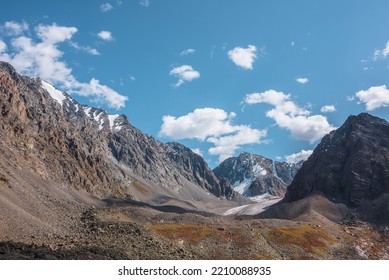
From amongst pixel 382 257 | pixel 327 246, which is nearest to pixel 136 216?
pixel 327 246

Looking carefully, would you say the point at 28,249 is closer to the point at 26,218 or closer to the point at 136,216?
the point at 26,218

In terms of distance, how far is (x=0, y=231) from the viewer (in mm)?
61125

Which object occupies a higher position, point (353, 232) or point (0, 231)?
point (353, 232)

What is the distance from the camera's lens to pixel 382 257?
370 feet

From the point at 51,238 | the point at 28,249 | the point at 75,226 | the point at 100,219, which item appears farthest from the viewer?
the point at 100,219

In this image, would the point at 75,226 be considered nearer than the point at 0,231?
No

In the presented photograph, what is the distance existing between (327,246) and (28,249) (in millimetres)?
78637

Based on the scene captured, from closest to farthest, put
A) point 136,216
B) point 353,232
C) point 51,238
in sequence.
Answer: point 51,238 < point 136,216 < point 353,232

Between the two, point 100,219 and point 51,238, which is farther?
point 100,219

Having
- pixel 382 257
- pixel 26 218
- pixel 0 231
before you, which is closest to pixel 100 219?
pixel 26 218

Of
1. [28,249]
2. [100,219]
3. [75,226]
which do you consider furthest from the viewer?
[100,219]
